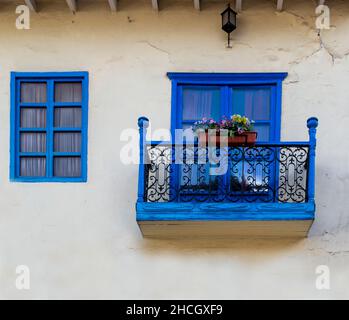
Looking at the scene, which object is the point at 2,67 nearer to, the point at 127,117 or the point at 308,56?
the point at 127,117

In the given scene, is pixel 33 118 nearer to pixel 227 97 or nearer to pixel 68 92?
pixel 68 92

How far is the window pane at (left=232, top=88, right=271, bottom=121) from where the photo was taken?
417 inches

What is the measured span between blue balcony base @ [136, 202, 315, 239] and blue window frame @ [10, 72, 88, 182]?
1.31m

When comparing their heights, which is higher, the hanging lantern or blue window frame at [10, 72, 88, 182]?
the hanging lantern

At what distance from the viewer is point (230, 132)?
9906mm

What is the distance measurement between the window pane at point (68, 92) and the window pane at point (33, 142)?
0.54 m

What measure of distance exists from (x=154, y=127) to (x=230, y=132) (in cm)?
116

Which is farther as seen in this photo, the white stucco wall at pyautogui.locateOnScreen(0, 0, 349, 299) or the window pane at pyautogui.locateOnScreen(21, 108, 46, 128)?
the window pane at pyautogui.locateOnScreen(21, 108, 46, 128)

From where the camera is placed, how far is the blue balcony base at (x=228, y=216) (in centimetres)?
977

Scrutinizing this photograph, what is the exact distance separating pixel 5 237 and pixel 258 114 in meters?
3.65

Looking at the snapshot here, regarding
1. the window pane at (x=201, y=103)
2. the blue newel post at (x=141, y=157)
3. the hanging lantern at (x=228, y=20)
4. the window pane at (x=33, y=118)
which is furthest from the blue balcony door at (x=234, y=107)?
the window pane at (x=33, y=118)

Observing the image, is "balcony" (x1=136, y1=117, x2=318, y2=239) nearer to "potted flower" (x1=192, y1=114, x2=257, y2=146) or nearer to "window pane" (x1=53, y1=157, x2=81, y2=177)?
"potted flower" (x1=192, y1=114, x2=257, y2=146)

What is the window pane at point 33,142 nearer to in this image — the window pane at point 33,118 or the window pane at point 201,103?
the window pane at point 33,118

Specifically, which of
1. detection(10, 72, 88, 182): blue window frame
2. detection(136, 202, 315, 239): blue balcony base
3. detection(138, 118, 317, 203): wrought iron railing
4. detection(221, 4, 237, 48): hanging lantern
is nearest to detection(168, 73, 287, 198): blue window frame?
detection(138, 118, 317, 203): wrought iron railing
